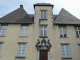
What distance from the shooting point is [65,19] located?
1351cm

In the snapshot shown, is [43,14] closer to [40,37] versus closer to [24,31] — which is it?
[40,37]

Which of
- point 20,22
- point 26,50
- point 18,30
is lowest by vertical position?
point 26,50

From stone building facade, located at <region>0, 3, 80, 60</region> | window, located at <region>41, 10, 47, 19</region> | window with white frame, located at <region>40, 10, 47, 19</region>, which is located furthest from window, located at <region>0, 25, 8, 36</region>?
window, located at <region>41, 10, 47, 19</region>

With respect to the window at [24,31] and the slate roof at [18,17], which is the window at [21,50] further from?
the slate roof at [18,17]

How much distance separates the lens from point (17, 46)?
11.2 metres

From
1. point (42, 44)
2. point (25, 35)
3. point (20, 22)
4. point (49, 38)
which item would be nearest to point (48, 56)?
point (42, 44)

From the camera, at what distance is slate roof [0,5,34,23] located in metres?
12.9

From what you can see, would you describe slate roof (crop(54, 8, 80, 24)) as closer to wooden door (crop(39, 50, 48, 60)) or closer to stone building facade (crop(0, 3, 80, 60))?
stone building facade (crop(0, 3, 80, 60))

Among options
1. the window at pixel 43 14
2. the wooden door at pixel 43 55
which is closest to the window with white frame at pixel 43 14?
the window at pixel 43 14

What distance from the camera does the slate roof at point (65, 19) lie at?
12.7 meters

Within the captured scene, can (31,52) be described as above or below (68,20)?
below

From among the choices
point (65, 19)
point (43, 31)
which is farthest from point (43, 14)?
point (65, 19)

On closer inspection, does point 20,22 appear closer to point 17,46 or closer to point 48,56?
point 17,46

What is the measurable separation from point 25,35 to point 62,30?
5.50 m
